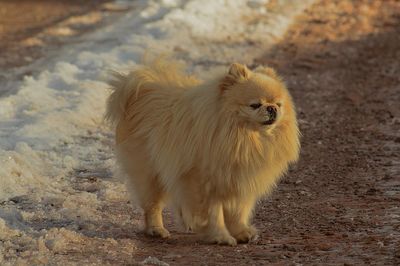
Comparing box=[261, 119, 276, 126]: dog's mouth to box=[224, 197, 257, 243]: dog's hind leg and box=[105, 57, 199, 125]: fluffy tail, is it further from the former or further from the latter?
box=[105, 57, 199, 125]: fluffy tail

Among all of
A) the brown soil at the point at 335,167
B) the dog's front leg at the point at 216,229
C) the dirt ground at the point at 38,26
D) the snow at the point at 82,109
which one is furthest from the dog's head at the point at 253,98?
the dirt ground at the point at 38,26

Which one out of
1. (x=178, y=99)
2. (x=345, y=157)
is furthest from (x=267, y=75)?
(x=345, y=157)

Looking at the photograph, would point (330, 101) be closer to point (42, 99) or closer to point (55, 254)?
point (42, 99)

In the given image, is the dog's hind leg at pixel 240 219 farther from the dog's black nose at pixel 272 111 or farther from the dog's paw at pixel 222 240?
the dog's black nose at pixel 272 111

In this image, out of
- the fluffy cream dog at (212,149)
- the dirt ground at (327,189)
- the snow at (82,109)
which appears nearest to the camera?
the dirt ground at (327,189)

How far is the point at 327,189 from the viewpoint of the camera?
793 centimetres

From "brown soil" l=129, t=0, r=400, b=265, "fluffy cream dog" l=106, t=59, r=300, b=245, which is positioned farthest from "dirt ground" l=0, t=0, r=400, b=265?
"fluffy cream dog" l=106, t=59, r=300, b=245

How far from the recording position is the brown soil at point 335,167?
605 cm

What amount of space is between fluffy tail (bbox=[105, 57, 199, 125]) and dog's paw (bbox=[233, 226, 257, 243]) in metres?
1.14

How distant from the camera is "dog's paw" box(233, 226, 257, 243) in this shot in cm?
642

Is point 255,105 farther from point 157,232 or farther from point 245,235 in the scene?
point 157,232

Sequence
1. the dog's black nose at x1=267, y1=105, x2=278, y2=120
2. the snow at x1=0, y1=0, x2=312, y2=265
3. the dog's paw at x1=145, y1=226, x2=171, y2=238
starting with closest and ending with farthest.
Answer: the dog's black nose at x1=267, y1=105, x2=278, y2=120 → the dog's paw at x1=145, y1=226, x2=171, y2=238 → the snow at x1=0, y1=0, x2=312, y2=265

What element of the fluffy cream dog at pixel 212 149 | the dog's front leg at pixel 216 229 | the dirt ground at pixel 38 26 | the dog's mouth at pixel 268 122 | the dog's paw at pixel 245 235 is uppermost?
the dog's mouth at pixel 268 122

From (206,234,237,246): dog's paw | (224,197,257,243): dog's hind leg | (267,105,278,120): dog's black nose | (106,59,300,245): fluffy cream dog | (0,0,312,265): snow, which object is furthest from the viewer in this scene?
(0,0,312,265): snow
